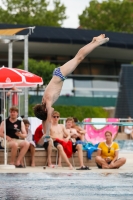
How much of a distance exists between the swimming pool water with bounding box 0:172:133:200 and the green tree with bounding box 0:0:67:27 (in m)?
54.5

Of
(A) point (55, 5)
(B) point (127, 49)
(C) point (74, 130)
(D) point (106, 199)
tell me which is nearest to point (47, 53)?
(B) point (127, 49)

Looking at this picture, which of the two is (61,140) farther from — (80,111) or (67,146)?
(80,111)

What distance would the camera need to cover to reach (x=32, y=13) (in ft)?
230

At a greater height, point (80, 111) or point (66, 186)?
point (80, 111)

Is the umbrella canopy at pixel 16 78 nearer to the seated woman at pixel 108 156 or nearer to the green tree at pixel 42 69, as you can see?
the seated woman at pixel 108 156

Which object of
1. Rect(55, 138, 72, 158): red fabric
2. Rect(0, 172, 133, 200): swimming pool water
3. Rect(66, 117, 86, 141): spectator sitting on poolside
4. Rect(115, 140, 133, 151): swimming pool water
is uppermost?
Rect(66, 117, 86, 141): spectator sitting on poolside

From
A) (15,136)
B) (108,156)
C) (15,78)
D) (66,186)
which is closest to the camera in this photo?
(66,186)

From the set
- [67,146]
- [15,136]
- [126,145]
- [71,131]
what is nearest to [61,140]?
[67,146]

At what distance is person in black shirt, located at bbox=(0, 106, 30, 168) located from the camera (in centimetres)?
1620

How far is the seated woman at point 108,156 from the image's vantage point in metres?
15.7

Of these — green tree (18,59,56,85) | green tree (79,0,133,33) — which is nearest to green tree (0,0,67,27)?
green tree (79,0,133,33)

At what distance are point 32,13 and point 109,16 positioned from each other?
8121 mm

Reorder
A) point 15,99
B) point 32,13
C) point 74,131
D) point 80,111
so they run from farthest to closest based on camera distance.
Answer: point 32,13, point 80,111, point 15,99, point 74,131

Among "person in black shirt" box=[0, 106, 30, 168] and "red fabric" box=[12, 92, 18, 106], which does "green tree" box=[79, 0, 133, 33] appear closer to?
"red fabric" box=[12, 92, 18, 106]
